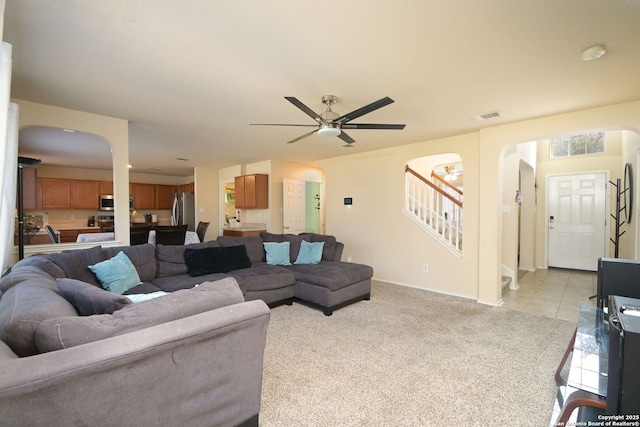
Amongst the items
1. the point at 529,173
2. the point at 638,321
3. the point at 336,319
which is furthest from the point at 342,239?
the point at 638,321

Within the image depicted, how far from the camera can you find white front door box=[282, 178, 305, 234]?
6.42 metres

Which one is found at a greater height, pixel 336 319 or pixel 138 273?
pixel 138 273

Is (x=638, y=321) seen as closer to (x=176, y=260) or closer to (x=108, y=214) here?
(x=176, y=260)

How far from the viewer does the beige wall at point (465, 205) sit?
348 centimetres

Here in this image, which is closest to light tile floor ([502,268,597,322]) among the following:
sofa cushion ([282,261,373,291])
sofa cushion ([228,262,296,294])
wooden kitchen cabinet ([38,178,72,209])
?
sofa cushion ([282,261,373,291])

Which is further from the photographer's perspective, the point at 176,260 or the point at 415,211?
the point at 415,211

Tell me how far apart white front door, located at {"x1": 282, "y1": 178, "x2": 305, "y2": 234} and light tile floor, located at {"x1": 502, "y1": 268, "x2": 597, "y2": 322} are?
4.21m

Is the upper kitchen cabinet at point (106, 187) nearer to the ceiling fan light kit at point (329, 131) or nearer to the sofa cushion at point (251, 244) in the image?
the sofa cushion at point (251, 244)

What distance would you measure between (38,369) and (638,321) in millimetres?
1956

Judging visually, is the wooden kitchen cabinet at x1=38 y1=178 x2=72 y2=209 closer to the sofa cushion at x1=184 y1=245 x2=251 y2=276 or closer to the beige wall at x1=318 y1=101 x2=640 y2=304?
the sofa cushion at x1=184 y1=245 x2=251 y2=276

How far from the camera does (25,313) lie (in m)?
1.16

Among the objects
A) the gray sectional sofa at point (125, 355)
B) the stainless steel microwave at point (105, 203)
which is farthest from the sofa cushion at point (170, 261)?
the stainless steel microwave at point (105, 203)

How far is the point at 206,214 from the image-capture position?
25.5ft

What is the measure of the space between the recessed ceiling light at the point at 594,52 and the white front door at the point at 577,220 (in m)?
4.85
